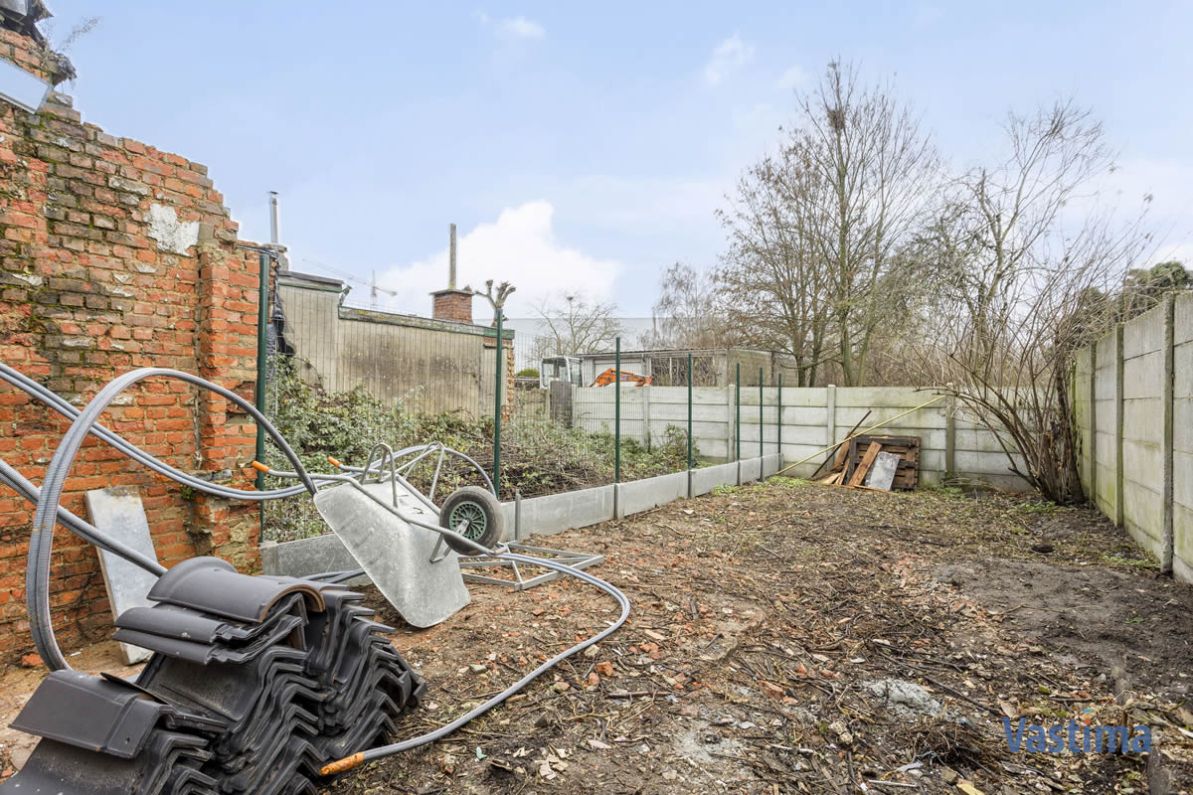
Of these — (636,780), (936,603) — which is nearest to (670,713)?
(636,780)

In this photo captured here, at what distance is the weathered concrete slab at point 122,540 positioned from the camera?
317 cm

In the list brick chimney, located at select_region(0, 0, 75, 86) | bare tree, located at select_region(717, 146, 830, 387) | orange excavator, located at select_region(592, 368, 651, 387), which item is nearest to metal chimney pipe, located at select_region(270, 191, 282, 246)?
brick chimney, located at select_region(0, 0, 75, 86)

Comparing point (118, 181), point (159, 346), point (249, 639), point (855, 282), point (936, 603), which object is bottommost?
point (936, 603)

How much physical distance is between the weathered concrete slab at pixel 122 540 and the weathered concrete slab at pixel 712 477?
6.61 meters

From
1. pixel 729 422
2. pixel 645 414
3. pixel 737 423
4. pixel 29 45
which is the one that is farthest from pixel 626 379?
pixel 29 45

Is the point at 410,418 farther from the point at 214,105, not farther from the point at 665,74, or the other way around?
the point at 665,74

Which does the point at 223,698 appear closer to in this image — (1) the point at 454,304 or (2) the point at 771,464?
(2) the point at 771,464

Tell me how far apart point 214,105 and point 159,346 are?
311 cm

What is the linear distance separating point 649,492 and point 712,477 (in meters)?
1.96

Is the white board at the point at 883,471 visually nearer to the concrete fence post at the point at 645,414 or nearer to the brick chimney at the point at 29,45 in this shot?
the concrete fence post at the point at 645,414

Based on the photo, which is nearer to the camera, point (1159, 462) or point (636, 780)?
point (636, 780)

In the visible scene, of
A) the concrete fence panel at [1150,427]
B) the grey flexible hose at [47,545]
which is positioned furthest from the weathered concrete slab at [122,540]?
the concrete fence panel at [1150,427]

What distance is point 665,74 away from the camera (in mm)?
7281

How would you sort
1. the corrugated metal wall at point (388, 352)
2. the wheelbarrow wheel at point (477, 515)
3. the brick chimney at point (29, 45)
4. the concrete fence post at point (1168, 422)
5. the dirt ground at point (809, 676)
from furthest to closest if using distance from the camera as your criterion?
the corrugated metal wall at point (388, 352) < the concrete fence post at point (1168, 422) < the wheelbarrow wheel at point (477, 515) < the brick chimney at point (29, 45) < the dirt ground at point (809, 676)
